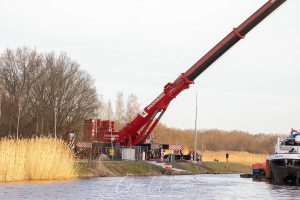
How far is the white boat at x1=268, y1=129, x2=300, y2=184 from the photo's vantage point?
47594 mm

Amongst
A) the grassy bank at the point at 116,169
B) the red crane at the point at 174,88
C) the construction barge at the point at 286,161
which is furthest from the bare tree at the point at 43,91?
the construction barge at the point at 286,161

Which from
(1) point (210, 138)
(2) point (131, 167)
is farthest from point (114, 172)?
(1) point (210, 138)

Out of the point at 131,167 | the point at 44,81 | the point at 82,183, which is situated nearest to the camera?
the point at 82,183

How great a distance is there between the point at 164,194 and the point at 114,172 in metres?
16.9

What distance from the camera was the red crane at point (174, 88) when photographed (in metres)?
52.9

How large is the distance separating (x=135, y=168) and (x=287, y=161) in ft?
38.3

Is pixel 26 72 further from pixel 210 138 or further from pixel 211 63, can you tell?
pixel 210 138

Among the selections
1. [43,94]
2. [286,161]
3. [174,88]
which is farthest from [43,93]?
[286,161]

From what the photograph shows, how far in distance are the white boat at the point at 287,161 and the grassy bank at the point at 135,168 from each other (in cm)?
927

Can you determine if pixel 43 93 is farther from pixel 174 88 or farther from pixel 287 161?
pixel 287 161

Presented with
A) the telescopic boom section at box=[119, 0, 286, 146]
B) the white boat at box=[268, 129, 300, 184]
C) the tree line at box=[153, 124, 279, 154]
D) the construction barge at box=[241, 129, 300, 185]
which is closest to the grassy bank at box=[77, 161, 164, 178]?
the telescopic boom section at box=[119, 0, 286, 146]

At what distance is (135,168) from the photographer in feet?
173

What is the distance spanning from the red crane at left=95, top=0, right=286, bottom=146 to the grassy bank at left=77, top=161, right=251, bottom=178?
12.8 feet

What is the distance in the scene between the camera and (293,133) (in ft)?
172
